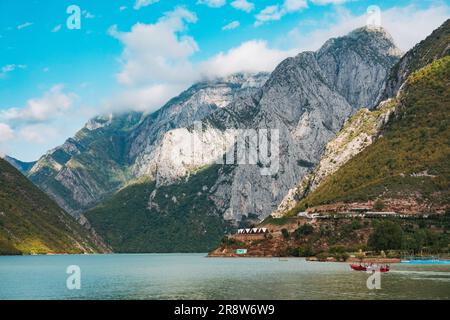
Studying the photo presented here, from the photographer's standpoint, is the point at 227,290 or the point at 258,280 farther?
the point at 258,280
